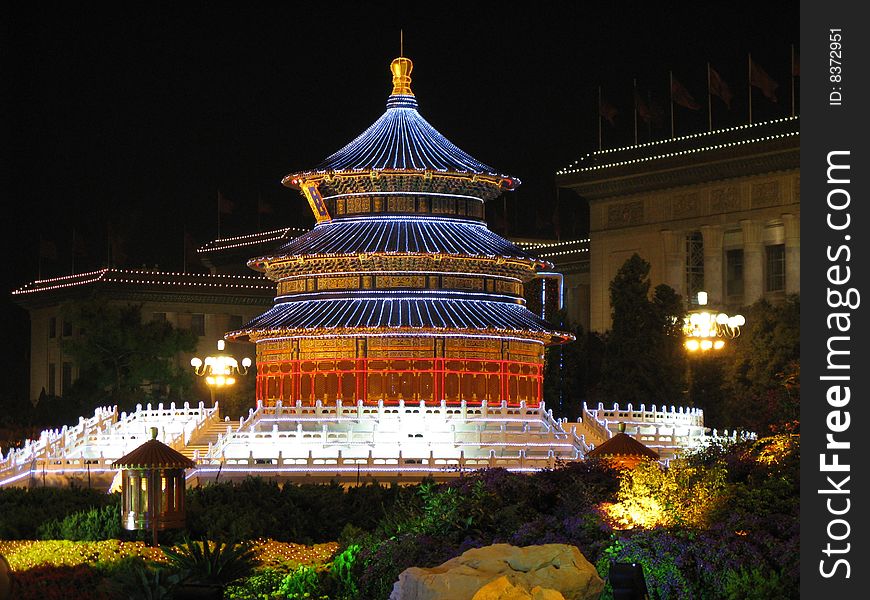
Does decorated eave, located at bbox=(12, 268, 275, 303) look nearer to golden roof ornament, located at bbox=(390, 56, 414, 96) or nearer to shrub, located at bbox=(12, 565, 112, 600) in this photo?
golden roof ornament, located at bbox=(390, 56, 414, 96)

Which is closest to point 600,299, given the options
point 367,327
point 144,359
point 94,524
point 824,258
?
point 144,359

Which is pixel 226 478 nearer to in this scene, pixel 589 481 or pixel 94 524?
pixel 94 524

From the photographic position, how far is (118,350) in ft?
283

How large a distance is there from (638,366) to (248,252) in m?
44.7

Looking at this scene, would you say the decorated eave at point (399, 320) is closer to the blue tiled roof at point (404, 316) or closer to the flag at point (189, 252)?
the blue tiled roof at point (404, 316)

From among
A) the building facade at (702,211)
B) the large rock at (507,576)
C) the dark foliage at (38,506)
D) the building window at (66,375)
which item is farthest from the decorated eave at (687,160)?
the large rock at (507,576)

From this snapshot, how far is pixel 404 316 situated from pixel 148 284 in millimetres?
42713

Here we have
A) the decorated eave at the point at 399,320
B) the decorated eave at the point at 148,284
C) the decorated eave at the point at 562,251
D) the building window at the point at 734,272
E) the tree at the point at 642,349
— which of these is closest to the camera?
the decorated eave at the point at 399,320

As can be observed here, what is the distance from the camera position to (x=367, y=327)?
62094mm

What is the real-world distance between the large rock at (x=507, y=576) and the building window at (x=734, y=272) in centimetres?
6939

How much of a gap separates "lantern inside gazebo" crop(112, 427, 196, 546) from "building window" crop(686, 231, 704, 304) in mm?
54803

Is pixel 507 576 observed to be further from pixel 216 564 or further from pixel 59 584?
pixel 59 584

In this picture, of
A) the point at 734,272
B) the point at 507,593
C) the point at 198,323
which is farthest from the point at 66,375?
the point at 507,593

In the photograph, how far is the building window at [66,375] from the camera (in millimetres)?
105062
